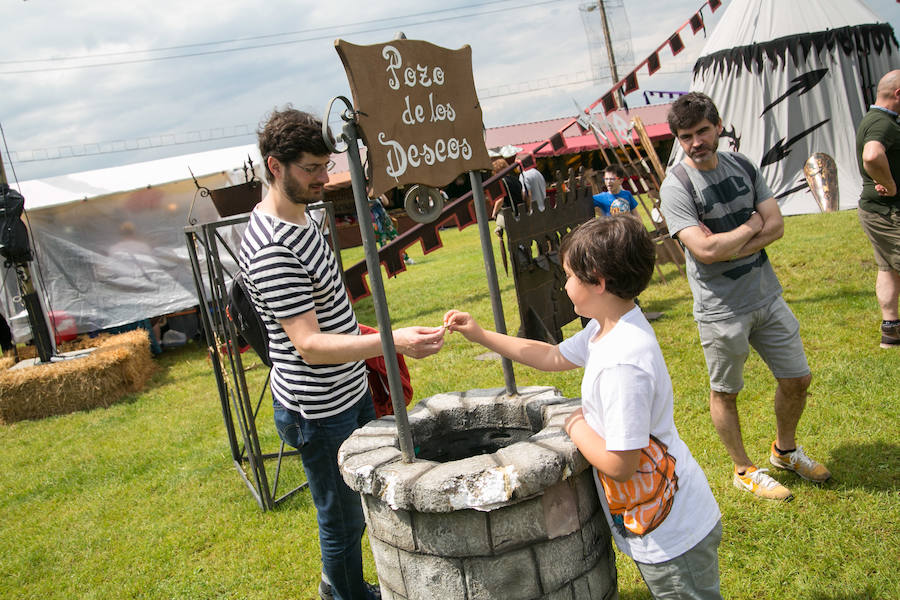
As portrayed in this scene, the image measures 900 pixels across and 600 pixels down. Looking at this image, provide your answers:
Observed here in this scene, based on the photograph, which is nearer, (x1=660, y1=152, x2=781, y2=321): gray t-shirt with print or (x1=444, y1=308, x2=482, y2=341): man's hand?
(x1=444, y1=308, x2=482, y2=341): man's hand

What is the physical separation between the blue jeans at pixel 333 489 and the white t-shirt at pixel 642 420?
98 centimetres

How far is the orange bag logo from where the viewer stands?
5.16 feet

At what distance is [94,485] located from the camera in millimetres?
4555

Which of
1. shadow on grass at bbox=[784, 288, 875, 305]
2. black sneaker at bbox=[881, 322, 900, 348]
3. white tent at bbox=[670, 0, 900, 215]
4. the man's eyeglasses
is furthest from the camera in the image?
white tent at bbox=[670, 0, 900, 215]

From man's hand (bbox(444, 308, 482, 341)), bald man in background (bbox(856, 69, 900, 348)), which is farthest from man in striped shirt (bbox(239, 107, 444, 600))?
bald man in background (bbox(856, 69, 900, 348))

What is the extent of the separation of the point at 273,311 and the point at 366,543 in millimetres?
1788

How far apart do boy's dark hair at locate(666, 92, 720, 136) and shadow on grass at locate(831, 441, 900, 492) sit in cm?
182

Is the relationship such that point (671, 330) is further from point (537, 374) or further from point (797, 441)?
point (797, 441)

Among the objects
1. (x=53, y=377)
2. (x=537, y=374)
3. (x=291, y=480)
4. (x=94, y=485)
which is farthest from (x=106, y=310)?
(x=537, y=374)

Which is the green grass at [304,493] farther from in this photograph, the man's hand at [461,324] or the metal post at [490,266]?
the man's hand at [461,324]

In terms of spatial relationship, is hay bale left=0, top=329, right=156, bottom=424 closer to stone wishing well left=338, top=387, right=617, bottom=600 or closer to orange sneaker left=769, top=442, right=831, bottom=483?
stone wishing well left=338, top=387, right=617, bottom=600

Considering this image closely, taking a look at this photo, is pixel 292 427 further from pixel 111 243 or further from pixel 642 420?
pixel 111 243

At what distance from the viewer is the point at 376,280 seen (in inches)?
67.7

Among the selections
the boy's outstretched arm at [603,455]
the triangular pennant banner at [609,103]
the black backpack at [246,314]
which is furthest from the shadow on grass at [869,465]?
the triangular pennant banner at [609,103]
